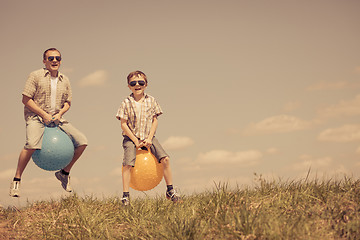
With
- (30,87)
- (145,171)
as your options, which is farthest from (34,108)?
(145,171)

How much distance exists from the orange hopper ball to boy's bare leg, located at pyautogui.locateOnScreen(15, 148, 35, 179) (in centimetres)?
215

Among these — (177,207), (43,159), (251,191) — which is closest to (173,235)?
(177,207)

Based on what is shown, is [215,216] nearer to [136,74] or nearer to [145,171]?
[145,171]

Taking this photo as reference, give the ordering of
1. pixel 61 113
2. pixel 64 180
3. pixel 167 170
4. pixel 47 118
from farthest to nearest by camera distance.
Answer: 1. pixel 64 180
2. pixel 61 113
3. pixel 47 118
4. pixel 167 170

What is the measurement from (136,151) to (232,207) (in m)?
2.64

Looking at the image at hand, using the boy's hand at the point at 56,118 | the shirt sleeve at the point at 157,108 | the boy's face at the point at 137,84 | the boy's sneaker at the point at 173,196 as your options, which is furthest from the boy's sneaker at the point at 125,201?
the boy's hand at the point at 56,118

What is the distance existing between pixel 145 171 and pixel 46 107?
252 centimetres

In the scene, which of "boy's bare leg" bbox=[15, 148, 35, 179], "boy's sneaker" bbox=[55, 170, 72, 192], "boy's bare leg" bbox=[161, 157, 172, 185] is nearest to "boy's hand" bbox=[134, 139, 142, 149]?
"boy's bare leg" bbox=[161, 157, 172, 185]

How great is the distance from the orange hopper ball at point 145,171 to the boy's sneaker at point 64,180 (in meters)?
1.61

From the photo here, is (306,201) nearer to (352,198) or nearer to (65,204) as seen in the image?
(352,198)

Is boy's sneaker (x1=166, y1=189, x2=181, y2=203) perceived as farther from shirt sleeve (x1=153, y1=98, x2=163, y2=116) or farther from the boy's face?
the boy's face

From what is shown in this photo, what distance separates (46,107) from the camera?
857 centimetres

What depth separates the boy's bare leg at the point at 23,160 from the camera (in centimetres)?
830

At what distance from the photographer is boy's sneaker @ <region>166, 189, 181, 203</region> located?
793 cm
